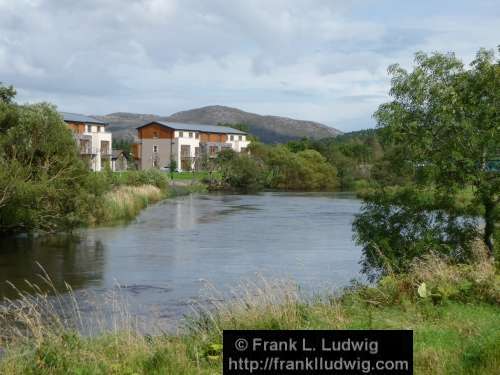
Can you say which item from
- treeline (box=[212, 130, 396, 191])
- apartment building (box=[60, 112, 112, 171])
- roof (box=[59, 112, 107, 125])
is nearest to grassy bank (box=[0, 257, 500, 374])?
treeline (box=[212, 130, 396, 191])

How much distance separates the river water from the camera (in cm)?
1906

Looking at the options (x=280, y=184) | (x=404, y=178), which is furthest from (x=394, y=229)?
(x=280, y=184)

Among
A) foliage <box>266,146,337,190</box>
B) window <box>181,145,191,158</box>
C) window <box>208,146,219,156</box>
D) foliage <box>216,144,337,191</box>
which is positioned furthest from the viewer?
window <box>208,146,219,156</box>

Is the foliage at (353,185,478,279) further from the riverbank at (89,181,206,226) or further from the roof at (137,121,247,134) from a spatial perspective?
the roof at (137,121,247,134)

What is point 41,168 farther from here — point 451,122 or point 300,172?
point 300,172

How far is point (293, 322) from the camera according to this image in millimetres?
9062

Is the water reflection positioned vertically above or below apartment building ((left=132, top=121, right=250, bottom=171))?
below

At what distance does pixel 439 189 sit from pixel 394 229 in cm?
166

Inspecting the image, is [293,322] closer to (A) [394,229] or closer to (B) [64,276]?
(A) [394,229]

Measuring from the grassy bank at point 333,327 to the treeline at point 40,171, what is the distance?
18.1m

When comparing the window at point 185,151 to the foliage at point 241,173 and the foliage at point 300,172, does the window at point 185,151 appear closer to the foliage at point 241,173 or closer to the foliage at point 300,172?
the foliage at point 300,172

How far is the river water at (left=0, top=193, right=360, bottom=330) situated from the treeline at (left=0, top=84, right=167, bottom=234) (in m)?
1.17

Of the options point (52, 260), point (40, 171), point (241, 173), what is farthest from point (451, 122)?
point (241, 173)

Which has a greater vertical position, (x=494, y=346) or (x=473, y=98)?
(x=473, y=98)
